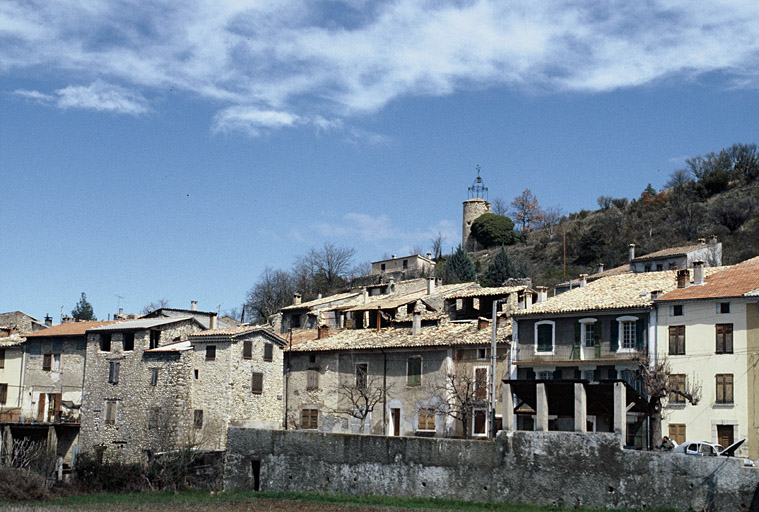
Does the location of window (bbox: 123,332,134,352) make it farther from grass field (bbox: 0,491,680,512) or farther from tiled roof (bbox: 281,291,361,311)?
tiled roof (bbox: 281,291,361,311)

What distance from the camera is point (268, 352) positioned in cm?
5506

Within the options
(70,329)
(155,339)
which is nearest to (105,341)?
(155,339)

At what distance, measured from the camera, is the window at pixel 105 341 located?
194ft

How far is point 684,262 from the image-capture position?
240 ft

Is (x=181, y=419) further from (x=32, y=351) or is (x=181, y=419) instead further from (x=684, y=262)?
(x=684, y=262)

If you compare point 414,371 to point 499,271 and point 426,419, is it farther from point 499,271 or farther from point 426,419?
point 499,271

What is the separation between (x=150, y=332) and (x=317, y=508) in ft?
74.7

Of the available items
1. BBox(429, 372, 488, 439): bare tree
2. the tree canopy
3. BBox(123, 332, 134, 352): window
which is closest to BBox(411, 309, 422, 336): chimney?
BBox(429, 372, 488, 439): bare tree

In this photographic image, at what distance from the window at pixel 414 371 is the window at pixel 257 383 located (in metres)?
8.86

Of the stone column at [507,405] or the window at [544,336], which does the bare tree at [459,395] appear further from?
the stone column at [507,405]

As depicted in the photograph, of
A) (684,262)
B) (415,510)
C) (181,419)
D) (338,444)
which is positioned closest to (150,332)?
(181,419)

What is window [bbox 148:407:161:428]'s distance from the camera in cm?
5403

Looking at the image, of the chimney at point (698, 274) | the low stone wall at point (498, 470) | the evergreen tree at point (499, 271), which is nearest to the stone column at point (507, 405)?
the low stone wall at point (498, 470)

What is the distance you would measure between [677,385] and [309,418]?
21879mm
